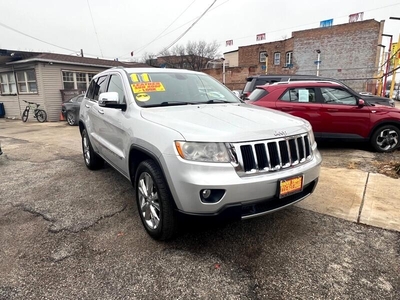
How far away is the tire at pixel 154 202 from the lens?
7.78ft

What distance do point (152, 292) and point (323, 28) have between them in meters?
30.5

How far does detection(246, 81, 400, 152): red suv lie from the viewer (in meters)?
5.95

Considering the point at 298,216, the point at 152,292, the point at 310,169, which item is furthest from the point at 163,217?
the point at 298,216

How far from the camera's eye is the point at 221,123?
2.45 meters

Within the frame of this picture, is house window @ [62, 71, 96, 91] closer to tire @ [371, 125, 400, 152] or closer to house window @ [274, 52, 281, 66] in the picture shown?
tire @ [371, 125, 400, 152]

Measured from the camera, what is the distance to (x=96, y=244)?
2699 mm

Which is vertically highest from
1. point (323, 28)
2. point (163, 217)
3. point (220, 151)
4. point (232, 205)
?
point (323, 28)

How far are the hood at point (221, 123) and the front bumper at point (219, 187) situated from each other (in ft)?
0.77

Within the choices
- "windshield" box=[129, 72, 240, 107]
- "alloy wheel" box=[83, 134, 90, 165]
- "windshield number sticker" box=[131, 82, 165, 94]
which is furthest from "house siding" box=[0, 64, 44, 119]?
"windshield number sticker" box=[131, 82, 165, 94]

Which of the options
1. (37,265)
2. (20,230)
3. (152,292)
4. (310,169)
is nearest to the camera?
(152,292)

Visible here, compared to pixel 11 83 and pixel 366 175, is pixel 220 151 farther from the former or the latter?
pixel 11 83

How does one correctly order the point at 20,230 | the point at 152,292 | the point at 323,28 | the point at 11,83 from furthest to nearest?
the point at 323,28
the point at 11,83
the point at 20,230
the point at 152,292

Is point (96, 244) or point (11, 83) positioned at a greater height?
point (11, 83)

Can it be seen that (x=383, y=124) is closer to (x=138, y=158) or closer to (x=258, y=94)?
(x=258, y=94)
